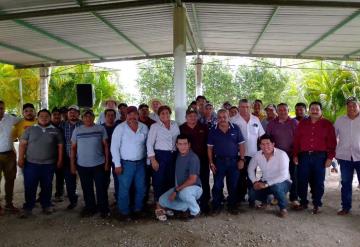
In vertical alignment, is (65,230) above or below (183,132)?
below

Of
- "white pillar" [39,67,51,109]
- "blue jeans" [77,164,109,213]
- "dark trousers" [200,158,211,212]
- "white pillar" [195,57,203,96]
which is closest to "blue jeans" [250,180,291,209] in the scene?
"dark trousers" [200,158,211,212]

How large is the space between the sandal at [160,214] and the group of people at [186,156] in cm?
1

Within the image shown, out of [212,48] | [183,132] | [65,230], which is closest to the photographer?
[65,230]

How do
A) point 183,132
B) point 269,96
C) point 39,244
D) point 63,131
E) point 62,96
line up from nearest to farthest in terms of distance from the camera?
1. point 39,244
2. point 183,132
3. point 63,131
4. point 62,96
5. point 269,96

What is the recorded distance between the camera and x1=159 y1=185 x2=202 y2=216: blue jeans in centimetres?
431

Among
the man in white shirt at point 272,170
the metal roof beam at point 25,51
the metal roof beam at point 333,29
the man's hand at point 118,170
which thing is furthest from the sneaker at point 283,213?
the metal roof beam at point 25,51

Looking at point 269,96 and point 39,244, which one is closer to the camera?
Result: point 39,244

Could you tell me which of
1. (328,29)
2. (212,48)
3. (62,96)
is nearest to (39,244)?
(328,29)

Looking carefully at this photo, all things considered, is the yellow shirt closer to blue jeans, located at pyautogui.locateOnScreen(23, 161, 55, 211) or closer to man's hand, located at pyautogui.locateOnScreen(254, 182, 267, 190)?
blue jeans, located at pyautogui.locateOnScreen(23, 161, 55, 211)

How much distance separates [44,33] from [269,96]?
564 inches

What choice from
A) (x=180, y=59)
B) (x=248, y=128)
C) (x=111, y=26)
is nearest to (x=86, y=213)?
(x=248, y=128)

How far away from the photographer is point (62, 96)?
14.7 metres

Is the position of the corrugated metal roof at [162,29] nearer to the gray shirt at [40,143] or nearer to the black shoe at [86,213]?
the gray shirt at [40,143]

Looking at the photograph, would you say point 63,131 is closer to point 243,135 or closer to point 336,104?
point 243,135
